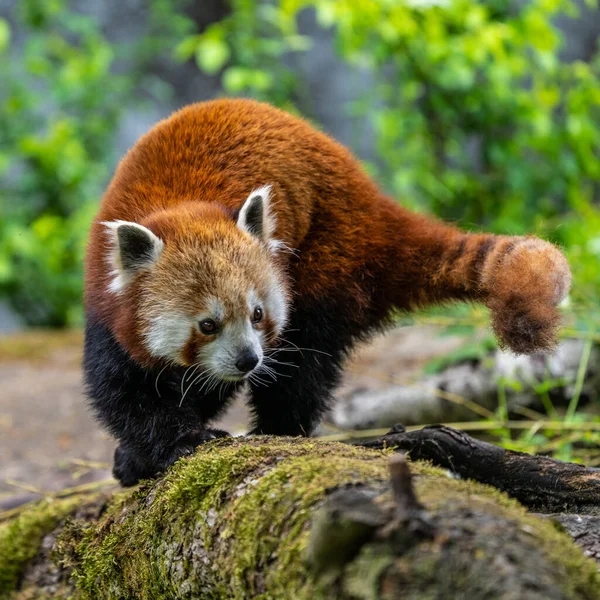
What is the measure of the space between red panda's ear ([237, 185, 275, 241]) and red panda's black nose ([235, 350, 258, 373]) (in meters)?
0.56

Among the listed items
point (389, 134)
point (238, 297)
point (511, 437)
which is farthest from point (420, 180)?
point (238, 297)

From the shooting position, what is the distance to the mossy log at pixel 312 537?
155 centimetres

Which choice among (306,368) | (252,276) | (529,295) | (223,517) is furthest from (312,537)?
(306,368)

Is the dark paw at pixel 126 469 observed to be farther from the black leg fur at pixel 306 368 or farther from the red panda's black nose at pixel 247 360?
the red panda's black nose at pixel 247 360

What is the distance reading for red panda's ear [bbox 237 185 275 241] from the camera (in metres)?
3.23

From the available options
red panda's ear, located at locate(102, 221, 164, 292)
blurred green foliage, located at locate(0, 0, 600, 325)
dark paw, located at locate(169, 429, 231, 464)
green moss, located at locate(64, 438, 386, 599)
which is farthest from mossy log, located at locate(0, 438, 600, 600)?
blurred green foliage, located at locate(0, 0, 600, 325)

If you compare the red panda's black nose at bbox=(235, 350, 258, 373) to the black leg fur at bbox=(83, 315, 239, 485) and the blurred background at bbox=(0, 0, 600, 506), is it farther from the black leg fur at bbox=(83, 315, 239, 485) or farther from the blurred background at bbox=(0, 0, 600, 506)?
the blurred background at bbox=(0, 0, 600, 506)

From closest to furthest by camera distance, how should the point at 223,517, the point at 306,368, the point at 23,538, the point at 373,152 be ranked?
the point at 223,517 < the point at 306,368 < the point at 23,538 < the point at 373,152

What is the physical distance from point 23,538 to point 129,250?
5.32 feet

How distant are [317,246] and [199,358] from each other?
0.83m

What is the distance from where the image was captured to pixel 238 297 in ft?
10.2

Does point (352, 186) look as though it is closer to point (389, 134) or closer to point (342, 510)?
point (342, 510)

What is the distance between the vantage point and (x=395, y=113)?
827cm

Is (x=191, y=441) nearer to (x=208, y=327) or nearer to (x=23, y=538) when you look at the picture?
(x=208, y=327)
